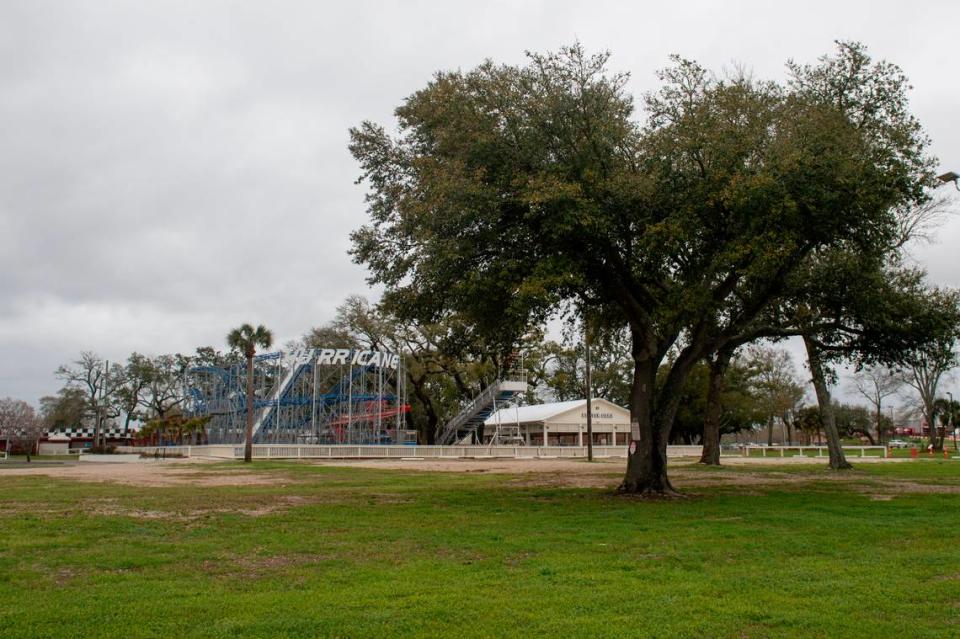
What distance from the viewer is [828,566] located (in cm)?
927

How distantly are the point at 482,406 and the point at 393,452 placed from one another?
798 centimetres

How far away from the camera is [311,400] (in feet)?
179

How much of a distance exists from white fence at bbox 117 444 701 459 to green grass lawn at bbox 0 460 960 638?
28.0 meters

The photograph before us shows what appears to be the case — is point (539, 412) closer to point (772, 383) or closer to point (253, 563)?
point (772, 383)

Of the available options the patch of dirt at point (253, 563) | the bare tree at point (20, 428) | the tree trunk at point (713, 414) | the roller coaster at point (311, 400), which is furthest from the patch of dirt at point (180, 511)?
the bare tree at point (20, 428)

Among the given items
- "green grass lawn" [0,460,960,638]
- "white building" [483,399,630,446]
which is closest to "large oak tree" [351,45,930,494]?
"green grass lawn" [0,460,960,638]

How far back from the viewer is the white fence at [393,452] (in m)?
45.2

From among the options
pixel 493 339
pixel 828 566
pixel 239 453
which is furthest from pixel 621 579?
pixel 239 453

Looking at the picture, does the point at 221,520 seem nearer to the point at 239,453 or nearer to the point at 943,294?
the point at 943,294

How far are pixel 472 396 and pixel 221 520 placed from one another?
53.0 meters

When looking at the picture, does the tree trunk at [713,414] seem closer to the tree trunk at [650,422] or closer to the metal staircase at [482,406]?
A: the metal staircase at [482,406]

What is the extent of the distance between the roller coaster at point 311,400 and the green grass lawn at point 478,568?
3363 centimetres

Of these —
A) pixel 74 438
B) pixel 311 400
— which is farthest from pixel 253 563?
pixel 74 438

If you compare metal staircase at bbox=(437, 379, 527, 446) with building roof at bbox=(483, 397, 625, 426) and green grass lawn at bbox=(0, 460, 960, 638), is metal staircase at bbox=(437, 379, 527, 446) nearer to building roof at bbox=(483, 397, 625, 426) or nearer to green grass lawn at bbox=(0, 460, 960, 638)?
building roof at bbox=(483, 397, 625, 426)
